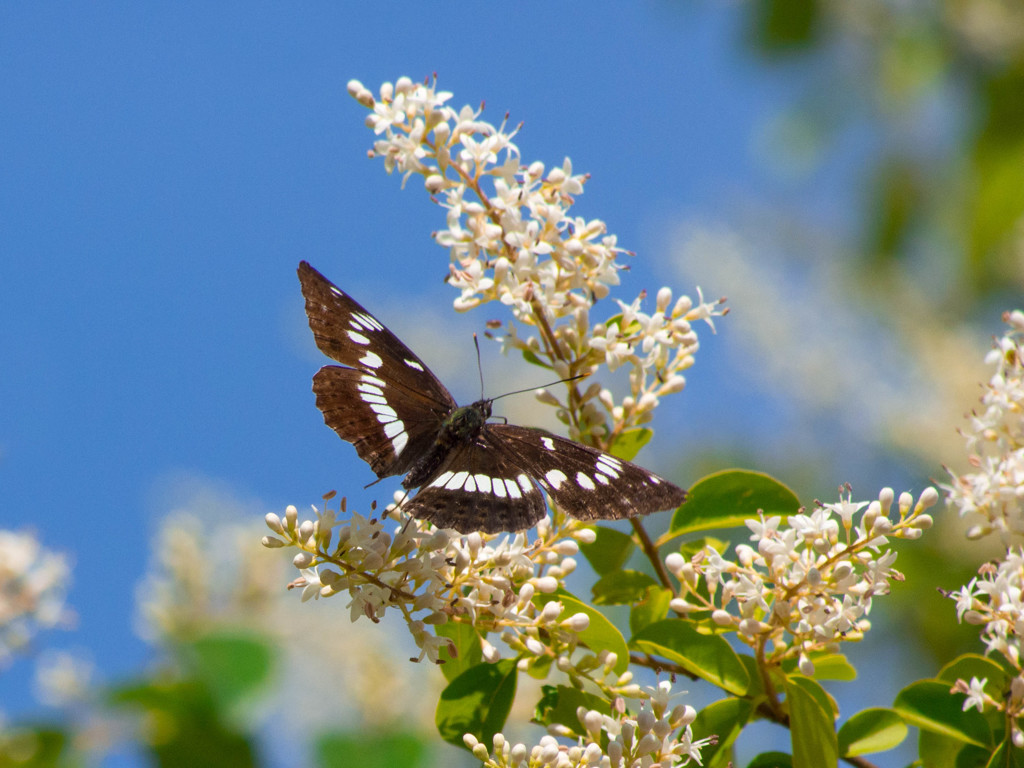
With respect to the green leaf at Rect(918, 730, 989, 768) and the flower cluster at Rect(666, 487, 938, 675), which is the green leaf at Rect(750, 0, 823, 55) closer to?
the flower cluster at Rect(666, 487, 938, 675)

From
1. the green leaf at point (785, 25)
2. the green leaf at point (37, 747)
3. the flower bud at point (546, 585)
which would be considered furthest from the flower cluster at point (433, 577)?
the green leaf at point (785, 25)

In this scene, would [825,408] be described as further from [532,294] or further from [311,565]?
[311,565]

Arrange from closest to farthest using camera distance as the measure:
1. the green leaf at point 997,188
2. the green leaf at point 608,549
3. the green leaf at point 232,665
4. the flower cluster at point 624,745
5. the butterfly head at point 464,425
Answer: the flower cluster at point 624,745
the green leaf at point 608,549
the butterfly head at point 464,425
the green leaf at point 232,665
the green leaf at point 997,188

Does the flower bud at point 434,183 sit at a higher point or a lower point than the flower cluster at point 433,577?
higher

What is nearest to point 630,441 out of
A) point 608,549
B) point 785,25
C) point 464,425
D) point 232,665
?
point 608,549

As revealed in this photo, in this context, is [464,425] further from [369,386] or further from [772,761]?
[772,761]

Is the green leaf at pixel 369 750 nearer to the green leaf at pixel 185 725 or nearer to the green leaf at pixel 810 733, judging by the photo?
the green leaf at pixel 185 725

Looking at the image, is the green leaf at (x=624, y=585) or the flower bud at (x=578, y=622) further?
the green leaf at (x=624, y=585)
